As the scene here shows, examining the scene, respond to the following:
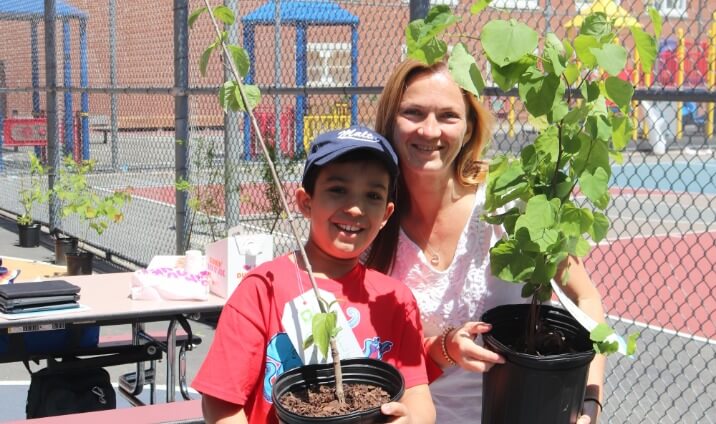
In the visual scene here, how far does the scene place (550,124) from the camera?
1.89m

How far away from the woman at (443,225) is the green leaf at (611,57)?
2.38 ft

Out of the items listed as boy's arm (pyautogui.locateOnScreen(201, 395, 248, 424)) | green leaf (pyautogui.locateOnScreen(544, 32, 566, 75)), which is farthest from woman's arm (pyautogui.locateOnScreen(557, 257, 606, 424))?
boy's arm (pyautogui.locateOnScreen(201, 395, 248, 424))

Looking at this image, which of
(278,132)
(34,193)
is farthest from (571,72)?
(34,193)

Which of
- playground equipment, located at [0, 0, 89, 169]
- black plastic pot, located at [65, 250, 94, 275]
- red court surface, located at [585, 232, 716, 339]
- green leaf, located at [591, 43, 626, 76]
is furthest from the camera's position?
playground equipment, located at [0, 0, 89, 169]

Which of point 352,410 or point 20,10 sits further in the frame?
point 20,10

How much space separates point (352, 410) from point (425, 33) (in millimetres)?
736

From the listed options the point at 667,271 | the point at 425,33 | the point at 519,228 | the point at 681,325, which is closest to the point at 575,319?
the point at 519,228

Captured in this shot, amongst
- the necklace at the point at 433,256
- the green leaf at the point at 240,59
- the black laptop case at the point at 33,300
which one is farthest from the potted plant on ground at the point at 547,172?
the black laptop case at the point at 33,300

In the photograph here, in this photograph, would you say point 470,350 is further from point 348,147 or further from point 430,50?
point 430,50

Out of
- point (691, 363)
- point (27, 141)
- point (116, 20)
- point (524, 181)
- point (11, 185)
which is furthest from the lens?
point (11, 185)

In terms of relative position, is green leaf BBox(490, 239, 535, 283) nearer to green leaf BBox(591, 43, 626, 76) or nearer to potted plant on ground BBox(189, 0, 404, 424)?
potted plant on ground BBox(189, 0, 404, 424)

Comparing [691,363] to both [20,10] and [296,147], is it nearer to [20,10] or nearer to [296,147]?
[296,147]

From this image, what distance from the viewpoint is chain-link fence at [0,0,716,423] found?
615 centimetres

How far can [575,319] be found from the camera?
6.68 ft
